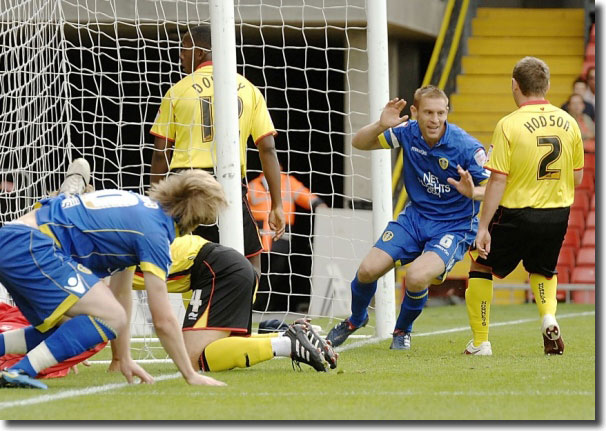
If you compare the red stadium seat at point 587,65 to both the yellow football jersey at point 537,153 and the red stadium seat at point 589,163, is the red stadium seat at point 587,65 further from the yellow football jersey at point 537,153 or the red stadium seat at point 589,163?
the yellow football jersey at point 537,153

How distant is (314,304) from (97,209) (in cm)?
596

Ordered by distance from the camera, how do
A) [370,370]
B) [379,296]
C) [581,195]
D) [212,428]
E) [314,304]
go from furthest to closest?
[581,195] < [314,304] < [379,296] < [370,370] < [212,428]

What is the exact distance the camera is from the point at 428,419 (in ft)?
14.9

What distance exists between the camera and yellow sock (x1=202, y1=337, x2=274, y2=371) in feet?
20.5

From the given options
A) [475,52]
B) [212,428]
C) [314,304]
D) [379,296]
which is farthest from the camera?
[475,52]

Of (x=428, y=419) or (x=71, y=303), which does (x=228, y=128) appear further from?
(x=428, y=419)

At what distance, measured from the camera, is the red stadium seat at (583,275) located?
46.0 ft

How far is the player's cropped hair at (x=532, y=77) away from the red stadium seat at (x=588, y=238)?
7.85 metres

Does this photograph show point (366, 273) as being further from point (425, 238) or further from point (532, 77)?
point (532, 77)

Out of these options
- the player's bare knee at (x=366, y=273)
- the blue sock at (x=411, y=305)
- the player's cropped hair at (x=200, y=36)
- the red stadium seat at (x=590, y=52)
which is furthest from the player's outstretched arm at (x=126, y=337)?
the red stadium seat at (x=590, y=52)

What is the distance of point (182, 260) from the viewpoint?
6527 mm

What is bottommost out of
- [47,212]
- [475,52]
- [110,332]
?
[110,332]

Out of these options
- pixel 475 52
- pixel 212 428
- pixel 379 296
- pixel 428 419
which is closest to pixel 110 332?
pixel 212 428

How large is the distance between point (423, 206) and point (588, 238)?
24.8 ft
